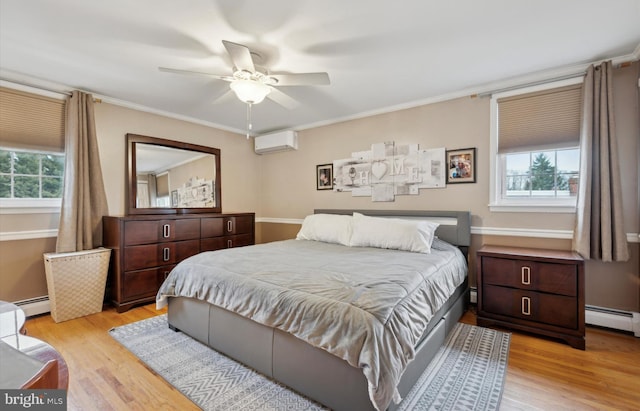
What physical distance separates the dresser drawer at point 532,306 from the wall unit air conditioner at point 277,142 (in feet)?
11.1

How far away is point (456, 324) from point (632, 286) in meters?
1.52

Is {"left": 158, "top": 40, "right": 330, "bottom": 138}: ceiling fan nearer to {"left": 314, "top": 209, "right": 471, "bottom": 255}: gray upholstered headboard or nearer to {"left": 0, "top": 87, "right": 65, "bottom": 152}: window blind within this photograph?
{"left": 0, "top": 87, "right": 65, "bottom": 152}: window blind

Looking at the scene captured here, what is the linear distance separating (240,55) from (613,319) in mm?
3863

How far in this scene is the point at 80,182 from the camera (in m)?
3.06

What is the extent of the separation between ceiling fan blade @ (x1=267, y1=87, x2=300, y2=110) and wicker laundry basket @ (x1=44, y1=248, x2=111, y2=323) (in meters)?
2.53

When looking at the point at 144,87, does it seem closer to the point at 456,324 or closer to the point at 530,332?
the point at 456,324

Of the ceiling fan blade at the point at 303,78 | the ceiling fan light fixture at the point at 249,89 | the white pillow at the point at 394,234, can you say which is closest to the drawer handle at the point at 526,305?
the white pillow at the point at 394,234

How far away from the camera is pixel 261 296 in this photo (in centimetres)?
179

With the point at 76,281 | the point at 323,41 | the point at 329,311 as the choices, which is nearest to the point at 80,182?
the point at 76,281

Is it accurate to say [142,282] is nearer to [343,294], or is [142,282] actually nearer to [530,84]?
[343,294]

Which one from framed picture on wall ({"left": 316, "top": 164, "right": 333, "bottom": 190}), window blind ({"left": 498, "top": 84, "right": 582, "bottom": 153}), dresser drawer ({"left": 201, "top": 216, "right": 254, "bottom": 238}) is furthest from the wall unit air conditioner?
window blind ({"left": 498, "top": 84, "right": 582, "bottom": 153})

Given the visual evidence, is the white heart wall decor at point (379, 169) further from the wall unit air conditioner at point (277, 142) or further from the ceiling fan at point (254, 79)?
the ceiling fan at point (254, 79)

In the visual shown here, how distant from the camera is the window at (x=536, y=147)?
8.91ft

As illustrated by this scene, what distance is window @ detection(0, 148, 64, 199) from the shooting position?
2850mm
